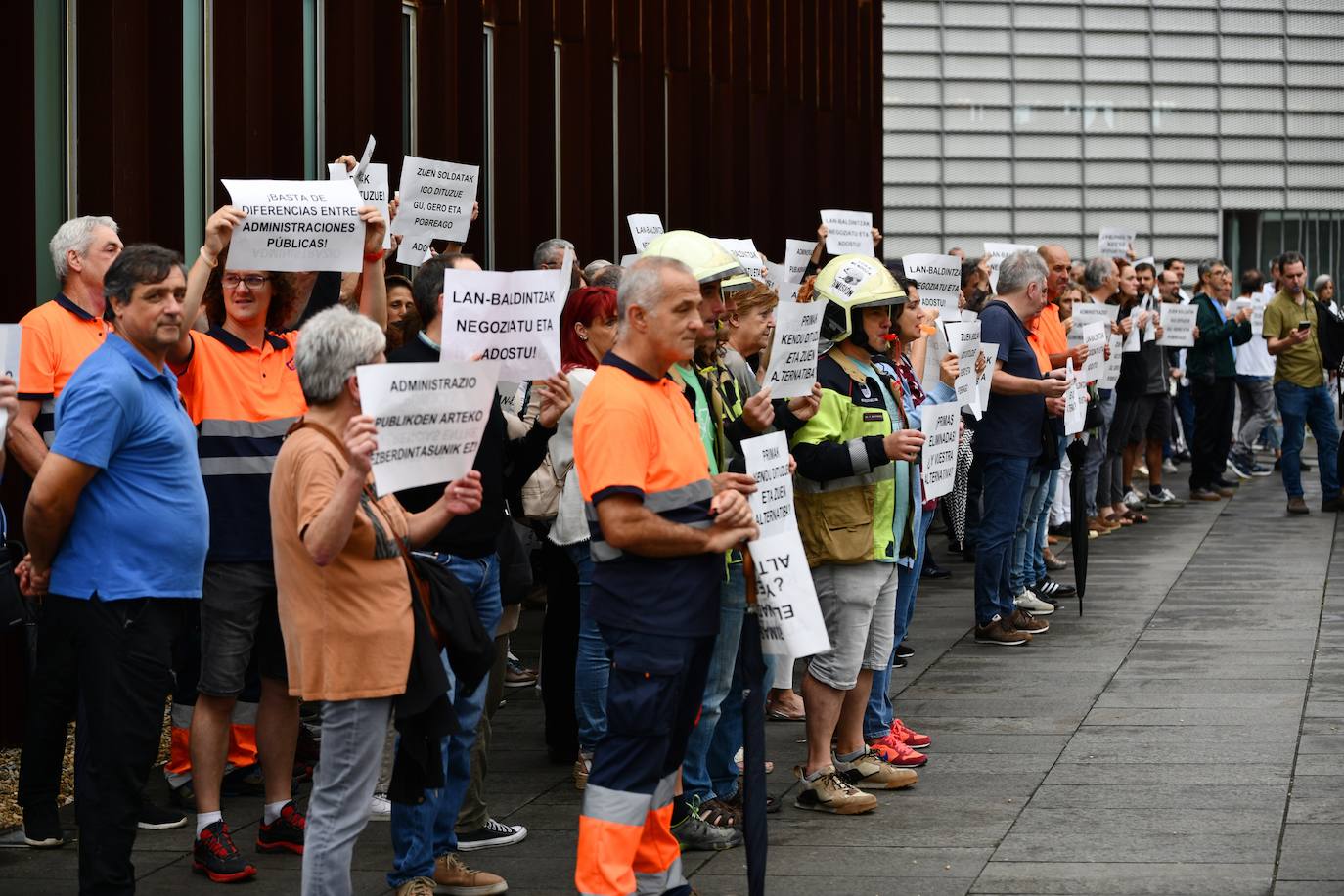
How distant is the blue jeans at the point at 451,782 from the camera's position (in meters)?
6.14

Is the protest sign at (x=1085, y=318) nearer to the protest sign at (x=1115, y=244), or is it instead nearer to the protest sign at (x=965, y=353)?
the protest sign at (x=1115, y=244)

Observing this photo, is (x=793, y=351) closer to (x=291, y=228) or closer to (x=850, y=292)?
(x=850, y=292)

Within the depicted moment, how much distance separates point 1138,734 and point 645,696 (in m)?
3.85

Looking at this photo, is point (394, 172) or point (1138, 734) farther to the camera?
point (394, 172)

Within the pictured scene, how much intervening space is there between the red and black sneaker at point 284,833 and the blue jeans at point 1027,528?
5.48m

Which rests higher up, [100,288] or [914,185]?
[914,185]

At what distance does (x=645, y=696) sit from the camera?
5.60 meters

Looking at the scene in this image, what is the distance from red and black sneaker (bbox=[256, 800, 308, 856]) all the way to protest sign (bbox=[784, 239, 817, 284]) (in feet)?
17.5

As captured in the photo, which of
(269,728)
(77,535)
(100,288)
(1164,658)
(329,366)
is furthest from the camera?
(1164,658)

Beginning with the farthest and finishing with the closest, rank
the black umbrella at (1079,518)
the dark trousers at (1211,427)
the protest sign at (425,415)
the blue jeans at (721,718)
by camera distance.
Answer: the dark trousers at (1211,427) < the black umbrella at (1079,518) < the blue jeans at (721,718) < the protest sign at (425,415)

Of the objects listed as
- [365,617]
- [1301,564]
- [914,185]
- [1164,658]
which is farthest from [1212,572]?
[914,185]

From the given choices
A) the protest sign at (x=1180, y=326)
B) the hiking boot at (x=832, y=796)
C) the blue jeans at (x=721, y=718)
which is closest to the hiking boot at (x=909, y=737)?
the hiking boot at (x=832, y=796)

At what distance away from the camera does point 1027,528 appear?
11.9 metres

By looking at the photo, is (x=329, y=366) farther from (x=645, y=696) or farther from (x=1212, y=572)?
(x=1212, y=572)
